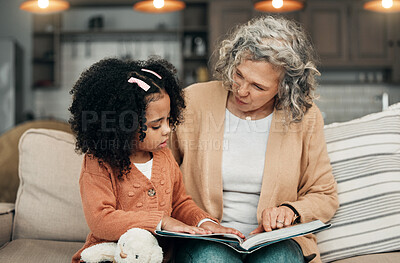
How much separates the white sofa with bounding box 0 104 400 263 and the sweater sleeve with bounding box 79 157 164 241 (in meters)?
0.38

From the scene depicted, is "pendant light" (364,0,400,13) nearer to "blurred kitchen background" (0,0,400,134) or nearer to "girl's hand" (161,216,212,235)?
"blurred kitchen background" (0,0,400,134)

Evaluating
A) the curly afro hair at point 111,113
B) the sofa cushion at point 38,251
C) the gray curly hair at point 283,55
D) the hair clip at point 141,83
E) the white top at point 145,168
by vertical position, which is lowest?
the sofa cushion at point 38,251

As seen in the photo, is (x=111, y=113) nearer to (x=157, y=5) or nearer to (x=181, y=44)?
(x=157, y=5)

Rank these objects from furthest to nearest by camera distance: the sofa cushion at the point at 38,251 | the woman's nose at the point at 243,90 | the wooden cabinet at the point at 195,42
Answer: the wooden cabinet at the point at 195,42, the woman's nose at the point at 243,90, the sofa cushion at the point at 38,251

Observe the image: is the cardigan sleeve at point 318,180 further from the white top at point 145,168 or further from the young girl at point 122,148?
the white top at point 145,168

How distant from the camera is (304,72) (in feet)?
5.58

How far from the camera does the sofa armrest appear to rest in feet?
5.62

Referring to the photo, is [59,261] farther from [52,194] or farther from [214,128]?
[214,128]

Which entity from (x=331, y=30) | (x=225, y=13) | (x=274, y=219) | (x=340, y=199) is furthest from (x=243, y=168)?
(x=331, y=30)

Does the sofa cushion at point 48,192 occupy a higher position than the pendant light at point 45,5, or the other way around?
the pendant light at point 45,5

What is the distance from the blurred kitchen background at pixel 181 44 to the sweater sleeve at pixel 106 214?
14.1 feet

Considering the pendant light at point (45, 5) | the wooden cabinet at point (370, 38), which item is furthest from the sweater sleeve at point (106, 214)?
the wooden cabinet at point (370, 38)

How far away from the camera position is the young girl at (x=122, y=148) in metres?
1.25

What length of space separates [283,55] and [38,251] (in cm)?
113
